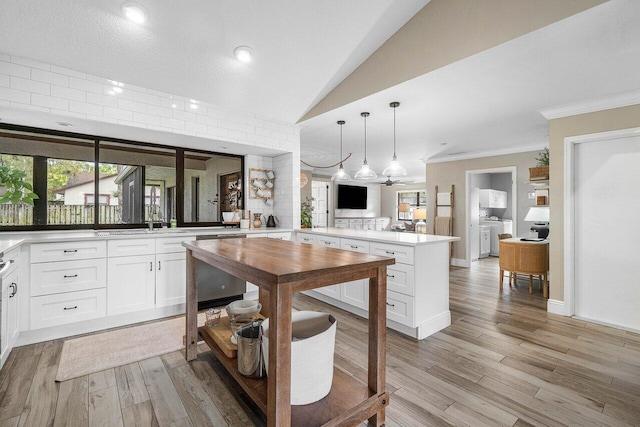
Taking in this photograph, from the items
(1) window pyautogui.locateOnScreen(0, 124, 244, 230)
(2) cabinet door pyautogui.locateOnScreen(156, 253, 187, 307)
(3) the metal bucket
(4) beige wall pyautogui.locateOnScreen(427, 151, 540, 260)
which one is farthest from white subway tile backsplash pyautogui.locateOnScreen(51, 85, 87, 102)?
(4) beige wall pyautogui.locateOnScreen(427, 151, 540, 260)

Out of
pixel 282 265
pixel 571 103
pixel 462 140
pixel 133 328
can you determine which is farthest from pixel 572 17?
pixel 133 328

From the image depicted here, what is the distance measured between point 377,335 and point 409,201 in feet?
35.2

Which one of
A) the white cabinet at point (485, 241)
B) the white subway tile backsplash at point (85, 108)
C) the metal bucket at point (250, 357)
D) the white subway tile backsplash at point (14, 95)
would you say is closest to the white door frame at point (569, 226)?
the metal bucket at point (250, 357)

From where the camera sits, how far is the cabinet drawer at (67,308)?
2.58 metres

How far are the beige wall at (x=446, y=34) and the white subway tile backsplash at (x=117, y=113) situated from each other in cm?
230

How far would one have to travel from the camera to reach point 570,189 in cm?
335

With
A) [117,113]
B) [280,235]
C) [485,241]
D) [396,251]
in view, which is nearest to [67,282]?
[117,113]

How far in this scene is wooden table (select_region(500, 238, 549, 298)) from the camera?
4.12 m

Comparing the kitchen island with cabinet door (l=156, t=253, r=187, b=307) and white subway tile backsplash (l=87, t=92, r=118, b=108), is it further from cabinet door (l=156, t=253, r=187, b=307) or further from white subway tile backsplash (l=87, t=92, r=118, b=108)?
white subway tile backsplash (l=87, t=92, r=118, b=108)

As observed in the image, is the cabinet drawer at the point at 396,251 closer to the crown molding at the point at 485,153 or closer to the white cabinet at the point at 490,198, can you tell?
the crown molding at the point at 485,153

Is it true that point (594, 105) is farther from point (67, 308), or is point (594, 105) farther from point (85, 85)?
point (67, 308)

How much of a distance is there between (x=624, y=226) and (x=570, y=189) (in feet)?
1.95

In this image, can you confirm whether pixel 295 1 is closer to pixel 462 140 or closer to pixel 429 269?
pixel 429 269

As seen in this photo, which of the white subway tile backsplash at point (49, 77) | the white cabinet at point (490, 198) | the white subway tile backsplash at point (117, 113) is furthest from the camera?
the white cabinet at point (490, 198)
